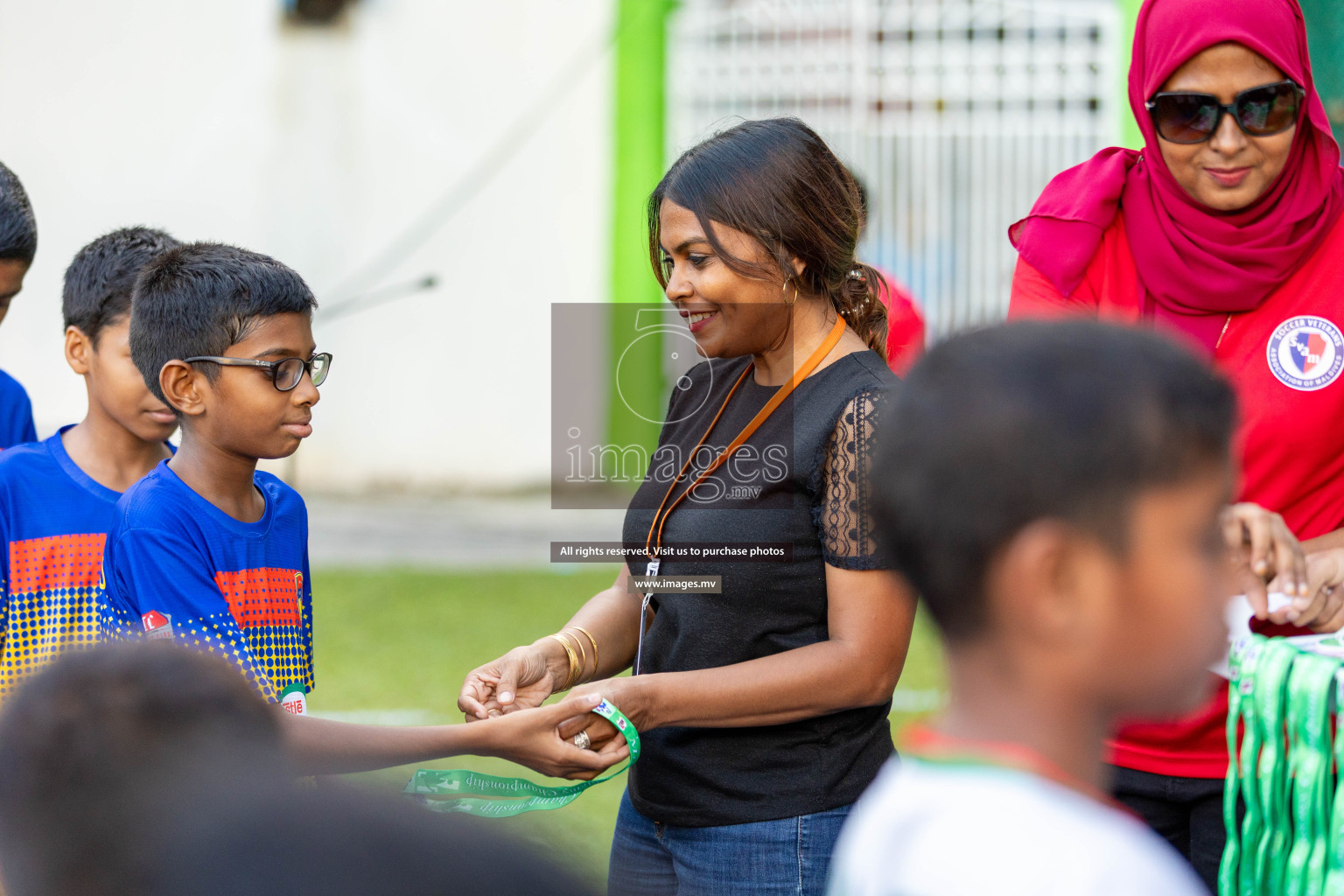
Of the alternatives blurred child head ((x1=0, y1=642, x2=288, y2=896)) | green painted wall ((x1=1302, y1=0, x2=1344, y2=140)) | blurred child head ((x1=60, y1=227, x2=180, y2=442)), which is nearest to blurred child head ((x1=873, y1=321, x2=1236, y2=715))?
blurred child head ((x1=0, y1=642, x2=288, y2=896))

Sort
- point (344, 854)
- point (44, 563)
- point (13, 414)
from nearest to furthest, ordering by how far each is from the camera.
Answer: point (344, 854), point (44, 563), point (13, 414)

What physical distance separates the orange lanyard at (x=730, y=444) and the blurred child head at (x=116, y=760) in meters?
1.21

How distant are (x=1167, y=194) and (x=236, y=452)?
172 cm

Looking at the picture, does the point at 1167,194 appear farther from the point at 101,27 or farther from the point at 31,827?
the point at 101,27

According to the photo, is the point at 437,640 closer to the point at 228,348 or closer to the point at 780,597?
the point at 228,348

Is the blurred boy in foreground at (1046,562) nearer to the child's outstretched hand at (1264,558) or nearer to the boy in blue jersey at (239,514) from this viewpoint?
the child's outstretched hand at (1264,558)

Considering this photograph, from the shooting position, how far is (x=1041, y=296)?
84.0 inches

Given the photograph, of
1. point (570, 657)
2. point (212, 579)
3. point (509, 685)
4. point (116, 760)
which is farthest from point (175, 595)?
point (116, 760)

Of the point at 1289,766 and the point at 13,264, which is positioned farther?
the point at 13,264

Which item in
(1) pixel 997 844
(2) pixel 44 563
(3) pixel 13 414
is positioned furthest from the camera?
(3) pixel 13 414

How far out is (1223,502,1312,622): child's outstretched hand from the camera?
59.2 inches

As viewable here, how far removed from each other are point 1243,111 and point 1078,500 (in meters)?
1.34

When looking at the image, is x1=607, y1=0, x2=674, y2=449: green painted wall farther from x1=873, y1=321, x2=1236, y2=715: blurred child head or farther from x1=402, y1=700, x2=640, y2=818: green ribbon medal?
x1=873, y1=321, x2=1236, y2=715: blurred child head

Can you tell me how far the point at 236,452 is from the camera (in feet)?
7.26
